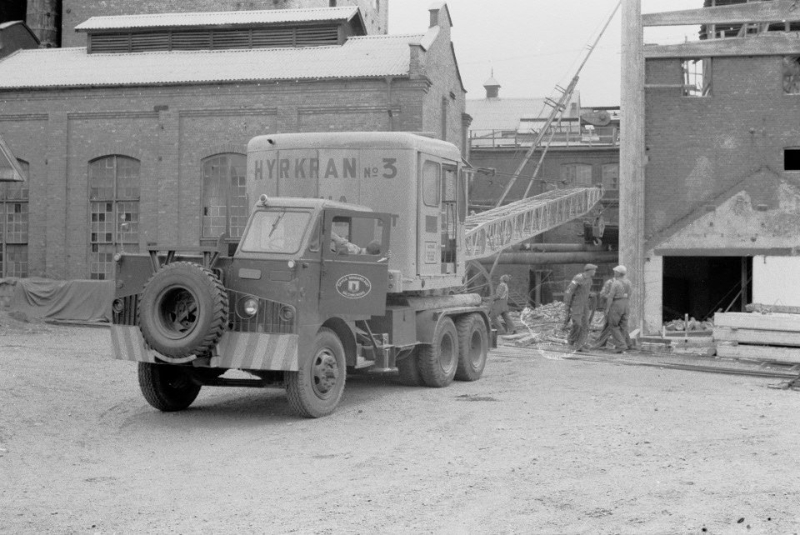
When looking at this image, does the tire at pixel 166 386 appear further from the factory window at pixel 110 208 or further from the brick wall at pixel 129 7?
the brick wall at pixel 129 7

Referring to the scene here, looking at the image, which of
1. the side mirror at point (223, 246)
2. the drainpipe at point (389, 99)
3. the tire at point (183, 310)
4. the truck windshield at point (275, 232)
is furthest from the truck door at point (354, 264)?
the drainpipe at point (389, 99)

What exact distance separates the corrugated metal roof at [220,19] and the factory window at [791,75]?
44.0ft

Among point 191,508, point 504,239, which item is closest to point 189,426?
point 191,508

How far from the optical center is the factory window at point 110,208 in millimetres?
30875

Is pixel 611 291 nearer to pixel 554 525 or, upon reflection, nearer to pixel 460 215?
pixel 460 215

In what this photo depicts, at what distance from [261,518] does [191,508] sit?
2.06ft

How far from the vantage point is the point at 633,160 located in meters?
25.1

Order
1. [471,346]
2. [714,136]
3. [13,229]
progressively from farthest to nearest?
[13,229]
[714,136]
[471,346]

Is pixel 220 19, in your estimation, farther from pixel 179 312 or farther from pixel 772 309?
pixel 179 312

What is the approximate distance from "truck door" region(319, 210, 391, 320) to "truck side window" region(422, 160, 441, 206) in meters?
1.55

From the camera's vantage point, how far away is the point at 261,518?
6844 millimetres

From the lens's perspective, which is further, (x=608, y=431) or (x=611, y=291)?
(x=611, y=291)

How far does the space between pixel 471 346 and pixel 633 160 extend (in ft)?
37.6

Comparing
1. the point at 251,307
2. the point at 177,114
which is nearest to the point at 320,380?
the point at 251,307
